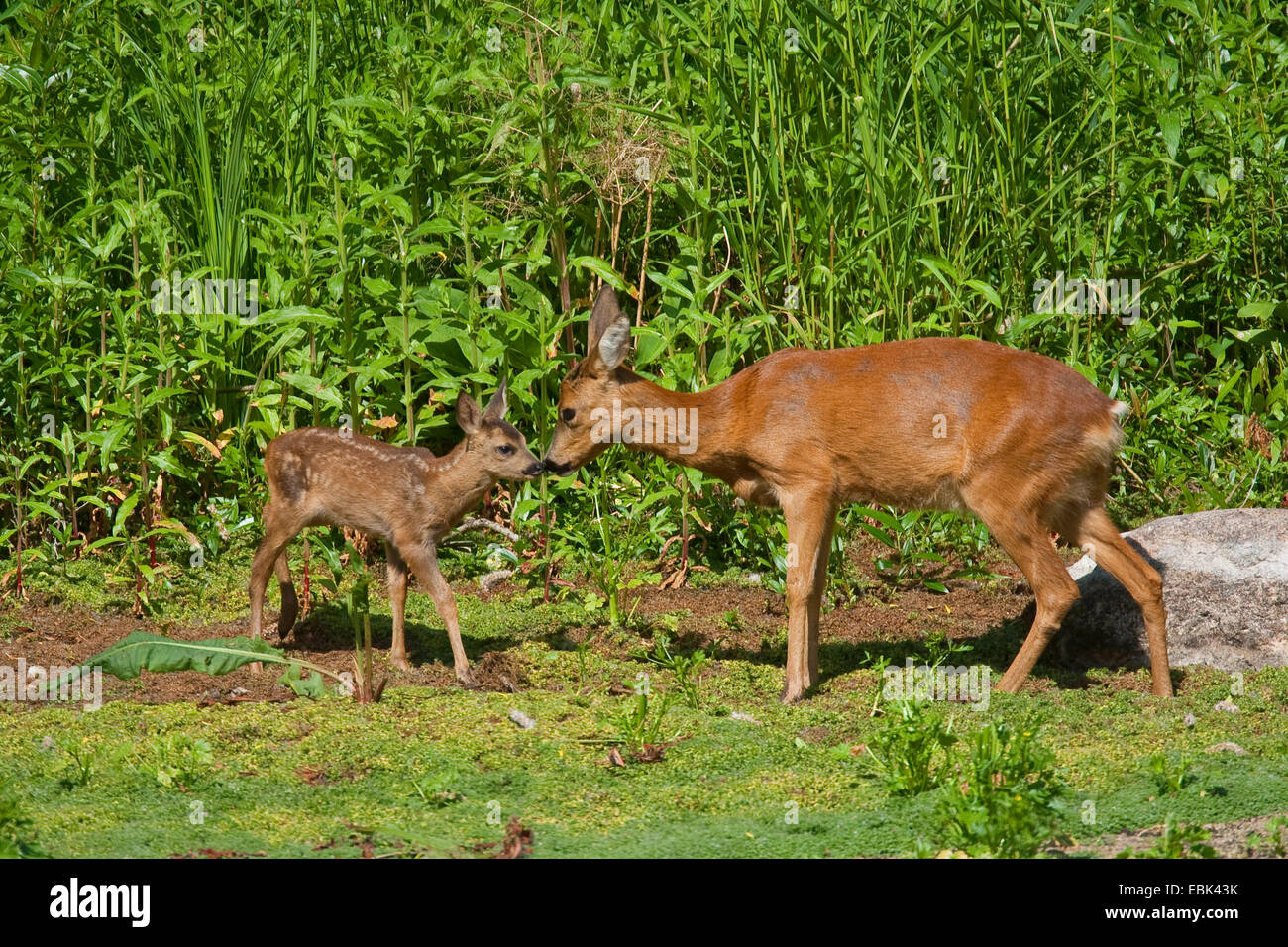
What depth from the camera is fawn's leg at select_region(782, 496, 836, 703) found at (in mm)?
6992

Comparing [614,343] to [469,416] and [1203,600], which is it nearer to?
[469,416]

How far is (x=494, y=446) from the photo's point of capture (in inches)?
295

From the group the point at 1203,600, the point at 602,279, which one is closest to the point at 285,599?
the point at 602,279

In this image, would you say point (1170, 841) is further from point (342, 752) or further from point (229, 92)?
point (229, 92)

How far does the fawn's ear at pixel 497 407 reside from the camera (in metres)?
7.61

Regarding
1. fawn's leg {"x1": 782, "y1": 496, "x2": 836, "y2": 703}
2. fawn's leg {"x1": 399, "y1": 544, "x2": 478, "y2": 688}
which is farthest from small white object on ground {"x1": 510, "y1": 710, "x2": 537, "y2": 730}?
fawn's leg {"x1": 782, "y1": 496, "x2": 836, "y2": 703}

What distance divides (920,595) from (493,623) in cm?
241

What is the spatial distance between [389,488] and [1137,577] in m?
3.61

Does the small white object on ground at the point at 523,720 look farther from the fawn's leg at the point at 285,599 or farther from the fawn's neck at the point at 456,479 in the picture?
the fawn's leg at the point at 285,599

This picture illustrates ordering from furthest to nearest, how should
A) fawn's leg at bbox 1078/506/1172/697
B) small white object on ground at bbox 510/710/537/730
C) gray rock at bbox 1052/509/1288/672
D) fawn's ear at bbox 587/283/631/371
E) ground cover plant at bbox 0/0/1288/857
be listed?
1. ground cover plant at bbox 0/0/1288/857
2. fawn's ear at bbox 587/283/631/371
3. gray rock at bbox 1052/509/1288/672
4. fawn's leg at bbox 1078/506/1172/697
5. small white object on ground at bbox 510/710/537/730

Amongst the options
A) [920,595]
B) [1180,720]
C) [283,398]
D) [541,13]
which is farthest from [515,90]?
[1180,720]

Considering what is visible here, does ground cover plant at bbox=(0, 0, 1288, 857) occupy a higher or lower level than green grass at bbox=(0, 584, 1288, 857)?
higher

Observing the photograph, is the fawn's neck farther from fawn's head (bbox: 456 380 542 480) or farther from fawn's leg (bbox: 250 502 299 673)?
fawn's leg (bbox: 250 502 299 673)

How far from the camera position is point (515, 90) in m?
8.73
